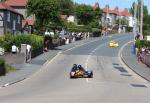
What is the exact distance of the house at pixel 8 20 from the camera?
8112 centimetres

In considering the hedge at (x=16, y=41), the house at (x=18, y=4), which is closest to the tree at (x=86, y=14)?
the house at (x=18, y=4)

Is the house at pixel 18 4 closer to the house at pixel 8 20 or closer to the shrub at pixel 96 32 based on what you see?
the house at pixel 8 20

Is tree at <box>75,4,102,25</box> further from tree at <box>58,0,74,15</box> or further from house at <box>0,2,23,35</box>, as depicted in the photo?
house at <box>0,2,23,35</box>

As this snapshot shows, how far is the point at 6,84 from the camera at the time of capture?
3244 cm

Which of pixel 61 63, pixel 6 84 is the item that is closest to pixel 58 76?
pixel 6 84

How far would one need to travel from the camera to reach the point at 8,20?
84.1 m

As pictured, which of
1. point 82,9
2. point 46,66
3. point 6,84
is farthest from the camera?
point 82,9

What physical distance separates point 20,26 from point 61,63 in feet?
131

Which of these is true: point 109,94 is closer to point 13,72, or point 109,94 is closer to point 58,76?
point 58,76

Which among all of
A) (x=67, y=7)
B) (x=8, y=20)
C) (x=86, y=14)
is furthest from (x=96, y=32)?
(x=8, y=20)

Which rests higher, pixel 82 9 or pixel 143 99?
pixel 82 9

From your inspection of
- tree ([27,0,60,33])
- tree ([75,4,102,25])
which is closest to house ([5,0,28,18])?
tree ([27,0,60,33])

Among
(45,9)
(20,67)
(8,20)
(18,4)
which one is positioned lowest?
(20,67)

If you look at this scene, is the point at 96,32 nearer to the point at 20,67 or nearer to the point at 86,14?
the point at 86,14
